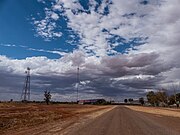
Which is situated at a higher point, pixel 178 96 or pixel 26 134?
pixel 178 96

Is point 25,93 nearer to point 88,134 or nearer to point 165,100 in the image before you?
point 88,134

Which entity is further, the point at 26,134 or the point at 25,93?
the point at 25,93

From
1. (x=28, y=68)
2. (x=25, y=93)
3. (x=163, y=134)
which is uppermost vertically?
(x=28, y=68)

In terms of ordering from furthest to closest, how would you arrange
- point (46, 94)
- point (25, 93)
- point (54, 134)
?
point (46, 94), point (25, 93), point (54, 134)

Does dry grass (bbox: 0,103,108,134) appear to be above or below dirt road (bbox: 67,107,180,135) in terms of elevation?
above

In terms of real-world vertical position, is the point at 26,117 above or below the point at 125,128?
above

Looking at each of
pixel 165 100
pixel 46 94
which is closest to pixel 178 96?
pixel 165 100

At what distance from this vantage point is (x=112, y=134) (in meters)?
16.5

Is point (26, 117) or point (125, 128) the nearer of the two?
point (125, 128)

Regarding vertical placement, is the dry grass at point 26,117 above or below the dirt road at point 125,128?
above

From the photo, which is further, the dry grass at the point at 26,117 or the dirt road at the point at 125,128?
the dry grass at the point at 26,117

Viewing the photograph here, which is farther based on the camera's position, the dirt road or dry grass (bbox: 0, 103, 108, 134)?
dry grass (bbox: 0, 103, 108, 134)

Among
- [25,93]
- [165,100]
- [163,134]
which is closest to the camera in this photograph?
[163,134]

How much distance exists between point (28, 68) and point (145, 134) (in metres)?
108
